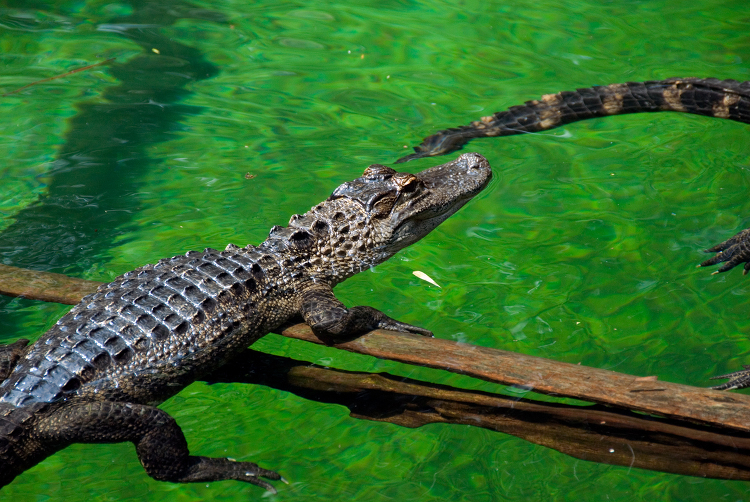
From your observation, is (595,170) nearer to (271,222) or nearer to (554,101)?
(554,101)

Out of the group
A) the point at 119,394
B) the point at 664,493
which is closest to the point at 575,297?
the point at 664,493

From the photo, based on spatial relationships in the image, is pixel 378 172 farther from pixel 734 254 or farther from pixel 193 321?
pixel 734 254

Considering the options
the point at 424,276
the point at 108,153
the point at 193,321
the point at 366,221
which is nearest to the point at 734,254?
the point at 424,276

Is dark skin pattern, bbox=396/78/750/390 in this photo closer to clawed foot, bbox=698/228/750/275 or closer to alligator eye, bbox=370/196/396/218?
alligator eye, bbox=370/196/396/218

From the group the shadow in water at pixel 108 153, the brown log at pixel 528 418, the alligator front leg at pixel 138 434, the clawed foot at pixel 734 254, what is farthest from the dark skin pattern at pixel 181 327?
the clawed foot at pixel 734 254

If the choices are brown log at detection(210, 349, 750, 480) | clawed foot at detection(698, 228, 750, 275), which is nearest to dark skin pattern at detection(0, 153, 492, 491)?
brown log at detection(210, 349, 750, 480)

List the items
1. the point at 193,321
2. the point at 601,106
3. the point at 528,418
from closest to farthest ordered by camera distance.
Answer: the point at 528,418 → the point at 193,321 → the point at 601,106
